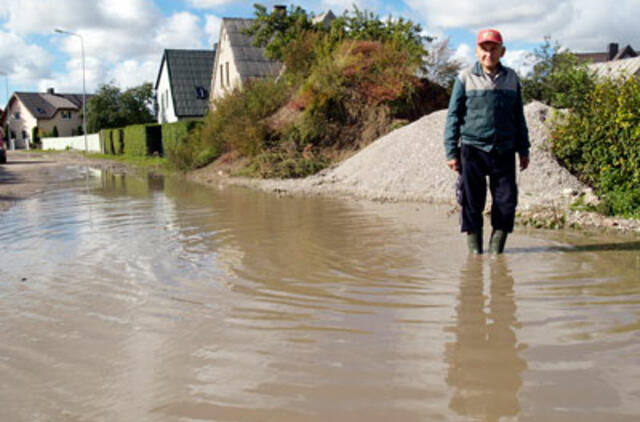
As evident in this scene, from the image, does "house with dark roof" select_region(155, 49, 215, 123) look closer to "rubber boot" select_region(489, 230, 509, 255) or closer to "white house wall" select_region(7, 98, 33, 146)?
"rubber boot" select_region(489, 230, 509, 255)

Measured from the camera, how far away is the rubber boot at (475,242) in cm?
578

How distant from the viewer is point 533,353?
3232 millimetres

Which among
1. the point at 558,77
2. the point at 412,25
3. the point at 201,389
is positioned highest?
the point at 412,25

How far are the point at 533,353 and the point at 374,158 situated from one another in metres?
11.4

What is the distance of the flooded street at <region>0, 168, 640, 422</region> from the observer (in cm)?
273

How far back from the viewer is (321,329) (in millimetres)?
3715

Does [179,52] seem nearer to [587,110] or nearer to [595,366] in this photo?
[587,110]

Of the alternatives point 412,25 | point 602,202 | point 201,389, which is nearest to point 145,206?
point 602,202

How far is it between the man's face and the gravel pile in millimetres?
3953

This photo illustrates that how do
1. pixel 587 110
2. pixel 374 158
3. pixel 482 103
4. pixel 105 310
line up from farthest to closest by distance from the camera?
1. pixel 374 158
2. pixel 587 110
3. pixel 482 103
4. pixel 105 310

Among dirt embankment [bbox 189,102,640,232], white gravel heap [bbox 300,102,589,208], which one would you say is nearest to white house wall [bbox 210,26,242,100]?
dirt embankment [bbox 189,102,640,232]

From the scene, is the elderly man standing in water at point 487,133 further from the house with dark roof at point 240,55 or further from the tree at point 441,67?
the house with dark roof at point 240,55

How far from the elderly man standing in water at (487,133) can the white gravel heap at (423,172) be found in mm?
3457

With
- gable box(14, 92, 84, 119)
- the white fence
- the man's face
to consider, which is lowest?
the man's face
